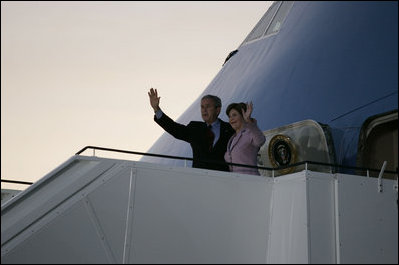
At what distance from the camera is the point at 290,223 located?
811 centimetres

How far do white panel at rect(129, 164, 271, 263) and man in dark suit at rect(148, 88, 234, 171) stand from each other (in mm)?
1093

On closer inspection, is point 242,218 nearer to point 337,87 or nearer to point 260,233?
point 260,233

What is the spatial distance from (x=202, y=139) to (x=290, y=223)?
95.9 inches

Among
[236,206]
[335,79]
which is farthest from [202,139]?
[335,79]

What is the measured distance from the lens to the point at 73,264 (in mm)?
7445

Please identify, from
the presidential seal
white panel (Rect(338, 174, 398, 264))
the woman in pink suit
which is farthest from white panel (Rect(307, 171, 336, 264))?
the presidential seal

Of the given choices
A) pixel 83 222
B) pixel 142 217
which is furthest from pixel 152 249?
pixel 83 222

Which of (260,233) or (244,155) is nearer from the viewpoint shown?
(260,233)

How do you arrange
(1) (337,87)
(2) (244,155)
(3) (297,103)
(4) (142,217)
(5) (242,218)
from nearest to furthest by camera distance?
1. (4) (142,217)
2. (5) (242,218)
3. (2) (244,155)
4. (1) (337,87)
5. (3) (297,103)

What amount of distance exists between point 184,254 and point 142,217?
0.78 m

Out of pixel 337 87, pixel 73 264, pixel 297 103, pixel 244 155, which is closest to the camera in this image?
pixel 73 264

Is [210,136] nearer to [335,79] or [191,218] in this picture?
[191,218]

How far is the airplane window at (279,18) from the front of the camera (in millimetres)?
15180

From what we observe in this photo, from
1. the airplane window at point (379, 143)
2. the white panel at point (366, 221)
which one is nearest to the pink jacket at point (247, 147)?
the white panel at point (366, 221)
